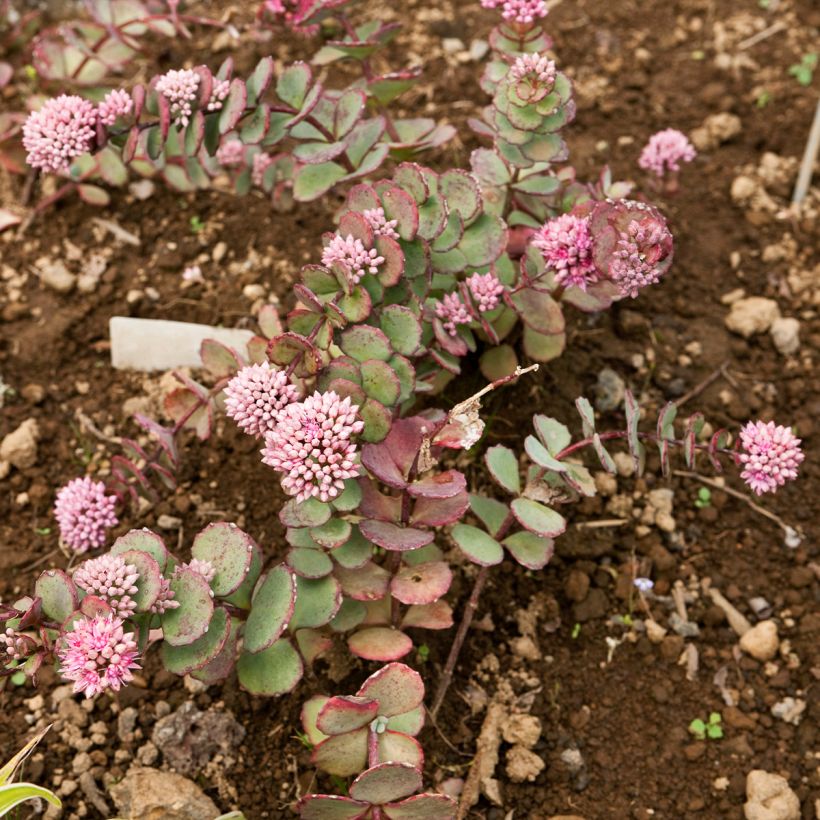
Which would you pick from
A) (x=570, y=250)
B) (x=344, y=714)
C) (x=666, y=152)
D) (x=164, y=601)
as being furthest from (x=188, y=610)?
(x=666, y=152)

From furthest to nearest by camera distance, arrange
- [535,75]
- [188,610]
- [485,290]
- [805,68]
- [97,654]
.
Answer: [805,68], [485,290], [535,75], [188,610], [97,654]

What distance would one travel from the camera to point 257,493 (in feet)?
7.47

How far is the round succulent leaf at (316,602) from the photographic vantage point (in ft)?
5.66

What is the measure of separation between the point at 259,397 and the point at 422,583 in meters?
0.44

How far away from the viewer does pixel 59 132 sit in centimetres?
197

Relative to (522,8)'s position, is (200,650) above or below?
below

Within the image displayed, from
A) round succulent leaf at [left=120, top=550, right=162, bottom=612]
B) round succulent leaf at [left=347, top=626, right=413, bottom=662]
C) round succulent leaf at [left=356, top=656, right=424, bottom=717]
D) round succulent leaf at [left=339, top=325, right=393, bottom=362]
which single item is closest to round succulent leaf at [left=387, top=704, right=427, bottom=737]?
round succulent leaf at [left=356, top=656, right=424, bottom=717]

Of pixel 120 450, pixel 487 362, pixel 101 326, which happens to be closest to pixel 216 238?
pixel 101 326

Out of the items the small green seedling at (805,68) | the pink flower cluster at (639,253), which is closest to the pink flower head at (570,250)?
the pink flower cluster at (639,253)

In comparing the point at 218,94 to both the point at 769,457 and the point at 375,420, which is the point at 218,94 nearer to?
the point at 375,420

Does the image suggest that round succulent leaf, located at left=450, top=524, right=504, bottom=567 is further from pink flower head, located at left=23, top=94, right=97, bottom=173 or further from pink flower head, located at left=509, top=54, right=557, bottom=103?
pink flower head, located at left=23, top=94, right=97, bottom=173

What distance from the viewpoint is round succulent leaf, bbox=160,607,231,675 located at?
5.22ft

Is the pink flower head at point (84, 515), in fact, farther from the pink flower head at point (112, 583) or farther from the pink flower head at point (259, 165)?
the pink flower head at point (259, 165)

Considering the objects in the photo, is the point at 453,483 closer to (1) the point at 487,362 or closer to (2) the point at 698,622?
(1) the point at 487,362
